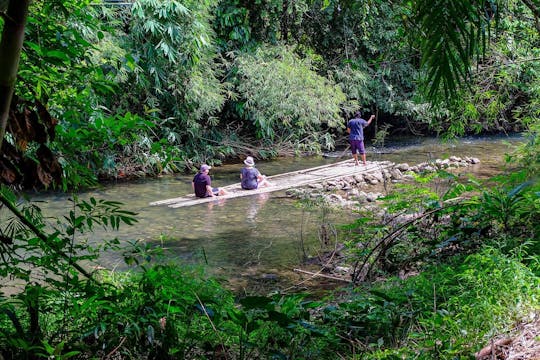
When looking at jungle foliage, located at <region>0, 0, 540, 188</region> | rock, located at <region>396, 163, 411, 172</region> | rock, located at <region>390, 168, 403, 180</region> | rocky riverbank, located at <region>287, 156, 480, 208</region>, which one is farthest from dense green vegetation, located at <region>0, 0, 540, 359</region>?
rock, located at <region>396, 163, 411, 172</region>

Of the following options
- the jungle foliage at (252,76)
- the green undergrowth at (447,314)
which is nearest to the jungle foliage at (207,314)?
the green undergrowth at (447,314)

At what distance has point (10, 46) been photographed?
128 centimetres

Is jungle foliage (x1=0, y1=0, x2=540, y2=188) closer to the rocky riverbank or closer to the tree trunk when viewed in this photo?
the rocky riverbank

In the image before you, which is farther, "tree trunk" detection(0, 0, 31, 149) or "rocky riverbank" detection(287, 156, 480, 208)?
"rocky riverbank" detection(287, 156, 480, 208)

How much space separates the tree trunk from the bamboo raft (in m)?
9.52

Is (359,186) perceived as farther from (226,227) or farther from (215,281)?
(215,281)

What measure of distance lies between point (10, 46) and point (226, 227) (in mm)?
7983

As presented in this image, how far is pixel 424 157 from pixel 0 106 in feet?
55.7

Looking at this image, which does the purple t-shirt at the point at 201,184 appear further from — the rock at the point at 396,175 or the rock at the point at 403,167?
the rock at the point at 403,167

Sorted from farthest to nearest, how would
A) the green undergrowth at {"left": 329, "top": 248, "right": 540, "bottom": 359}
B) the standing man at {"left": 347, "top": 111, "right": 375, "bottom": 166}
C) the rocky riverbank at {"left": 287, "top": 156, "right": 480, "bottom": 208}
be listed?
the standing man at {"left": 347, "top": 111, "right": 375, "bottom": 166}, the rocky riverbank at {"left": 287, "top": 156, "right": 480, "bottom": 208}, the green undergrowth at {"left": 329, "top": 248, "right": 540, "bottom": 359}

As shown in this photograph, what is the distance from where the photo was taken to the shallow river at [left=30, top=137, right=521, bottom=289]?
686 cm

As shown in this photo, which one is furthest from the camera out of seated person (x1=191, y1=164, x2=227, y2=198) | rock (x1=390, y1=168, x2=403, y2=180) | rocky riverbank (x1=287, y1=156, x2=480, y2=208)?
rock (x1=390, y1=168, x2=403, y2=180)

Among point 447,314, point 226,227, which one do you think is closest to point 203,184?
point 226,227

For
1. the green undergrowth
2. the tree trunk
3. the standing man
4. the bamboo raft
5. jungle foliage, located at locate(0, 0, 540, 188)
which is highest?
jungle foliage, located at locate(0, 0, 540, 188)
